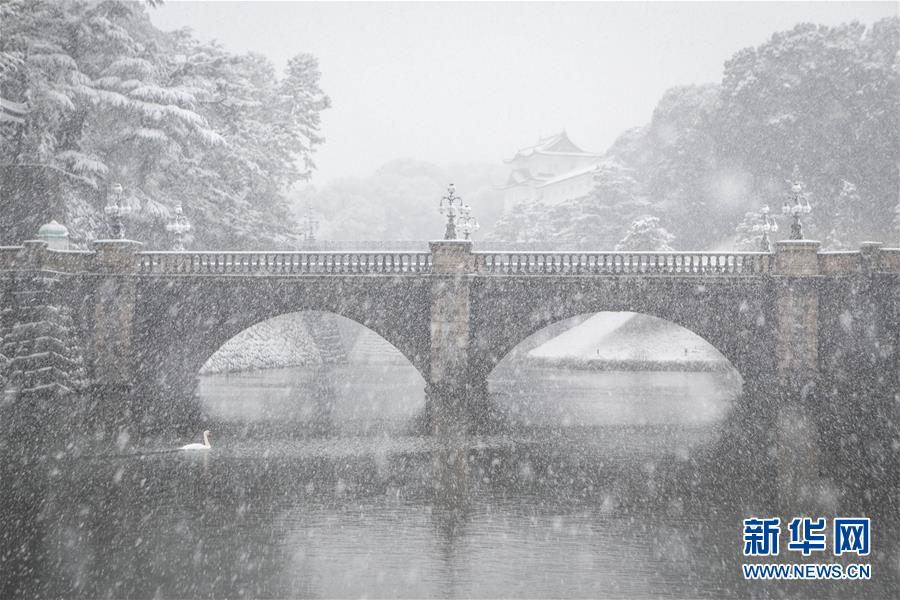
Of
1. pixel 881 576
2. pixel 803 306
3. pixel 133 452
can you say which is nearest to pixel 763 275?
pixel 803 306

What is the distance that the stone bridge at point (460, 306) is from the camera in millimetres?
25797

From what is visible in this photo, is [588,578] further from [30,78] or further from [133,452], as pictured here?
[30,78]

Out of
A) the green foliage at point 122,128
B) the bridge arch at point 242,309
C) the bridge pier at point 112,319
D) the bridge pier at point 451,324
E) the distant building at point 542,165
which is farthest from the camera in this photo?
the distant building at point 542,165

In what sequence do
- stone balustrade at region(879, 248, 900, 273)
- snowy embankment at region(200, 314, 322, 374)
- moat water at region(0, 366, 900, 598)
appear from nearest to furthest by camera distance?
moat water at region(0, 366, 900, 598) → stone balustrade at region(879, 248, 900, 273) → snowy embankment at region(200, 314, 322, 374)

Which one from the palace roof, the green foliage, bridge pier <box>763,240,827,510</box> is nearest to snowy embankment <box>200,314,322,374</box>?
the green foliage

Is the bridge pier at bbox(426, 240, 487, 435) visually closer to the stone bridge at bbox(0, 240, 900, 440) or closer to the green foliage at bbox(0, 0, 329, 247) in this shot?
the stone bridge at bbox(0, 240, 900, 440)

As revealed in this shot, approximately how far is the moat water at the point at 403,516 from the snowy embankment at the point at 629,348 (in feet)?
61.6

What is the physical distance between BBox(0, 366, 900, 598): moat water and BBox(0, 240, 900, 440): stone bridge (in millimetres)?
3704

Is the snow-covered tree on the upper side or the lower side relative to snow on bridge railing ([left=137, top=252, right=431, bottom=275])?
upper

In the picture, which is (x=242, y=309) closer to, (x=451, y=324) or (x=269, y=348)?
(x=451, y=324)

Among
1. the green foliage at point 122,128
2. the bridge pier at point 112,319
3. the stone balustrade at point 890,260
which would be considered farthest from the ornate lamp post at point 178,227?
the stone balustrade at point 890,260

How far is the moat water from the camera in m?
11.3

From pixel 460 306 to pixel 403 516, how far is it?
42.8 ft

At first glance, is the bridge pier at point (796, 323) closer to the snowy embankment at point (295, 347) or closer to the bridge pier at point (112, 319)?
the bridge pier at point (112, 319)
